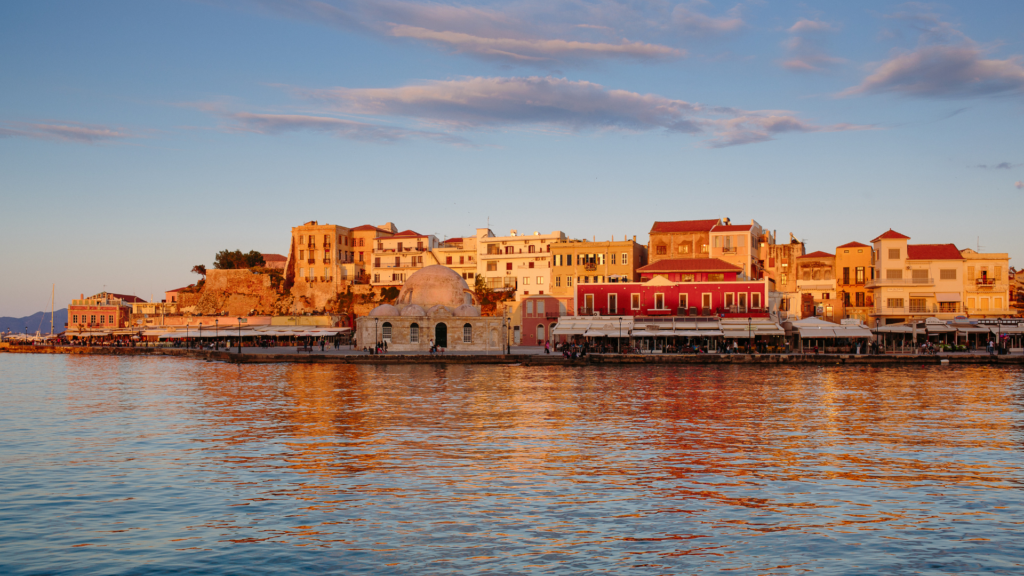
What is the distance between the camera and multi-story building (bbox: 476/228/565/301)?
76250 mm

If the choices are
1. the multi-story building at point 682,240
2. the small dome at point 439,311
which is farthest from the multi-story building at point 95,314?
the multi-story building at point 682,240

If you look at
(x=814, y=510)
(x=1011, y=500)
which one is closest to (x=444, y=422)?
(x=814, y=510)

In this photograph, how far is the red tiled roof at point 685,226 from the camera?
69938mm

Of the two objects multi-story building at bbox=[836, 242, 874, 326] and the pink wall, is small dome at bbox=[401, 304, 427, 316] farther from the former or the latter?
multi-story building at bbox=[836, 242, 874, 326]

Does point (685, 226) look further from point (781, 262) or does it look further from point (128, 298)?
point (128, 298)

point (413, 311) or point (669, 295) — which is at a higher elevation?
point (669, 295)

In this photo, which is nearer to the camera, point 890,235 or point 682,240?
point 890,235

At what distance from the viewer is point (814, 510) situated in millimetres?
12898

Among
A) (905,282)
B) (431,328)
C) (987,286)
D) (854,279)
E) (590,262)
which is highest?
(590,262)

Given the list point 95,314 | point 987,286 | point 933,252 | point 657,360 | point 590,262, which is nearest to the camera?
point 657,360

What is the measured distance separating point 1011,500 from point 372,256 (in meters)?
82.8

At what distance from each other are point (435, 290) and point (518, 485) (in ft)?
170

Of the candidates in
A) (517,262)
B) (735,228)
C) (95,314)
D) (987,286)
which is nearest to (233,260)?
(95,314)

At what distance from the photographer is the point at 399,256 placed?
90375 millimetres
